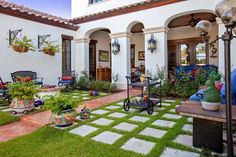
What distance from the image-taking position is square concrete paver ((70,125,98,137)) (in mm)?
2785

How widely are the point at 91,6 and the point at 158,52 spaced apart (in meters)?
4.60

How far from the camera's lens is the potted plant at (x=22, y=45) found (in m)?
6.07

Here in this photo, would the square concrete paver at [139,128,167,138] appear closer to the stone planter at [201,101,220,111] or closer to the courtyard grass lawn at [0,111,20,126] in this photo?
the stone planter at [201,101,220,111]

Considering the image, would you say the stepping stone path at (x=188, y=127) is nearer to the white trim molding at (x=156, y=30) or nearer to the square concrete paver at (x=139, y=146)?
the square concrete paver at (x=139, y=146)

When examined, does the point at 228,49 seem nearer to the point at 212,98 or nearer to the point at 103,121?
the point at 212,98

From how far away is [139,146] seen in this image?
2334 millimetres

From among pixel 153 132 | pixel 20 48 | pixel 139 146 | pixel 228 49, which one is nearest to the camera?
pixel 228 49

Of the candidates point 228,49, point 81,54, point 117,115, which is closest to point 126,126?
point 117,115

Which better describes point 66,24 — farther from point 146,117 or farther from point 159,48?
point 146,117

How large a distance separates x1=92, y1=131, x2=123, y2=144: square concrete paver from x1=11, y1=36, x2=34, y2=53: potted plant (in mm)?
4985

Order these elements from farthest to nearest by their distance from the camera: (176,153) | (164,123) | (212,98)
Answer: (164,123) → (176,153) → (212,98)

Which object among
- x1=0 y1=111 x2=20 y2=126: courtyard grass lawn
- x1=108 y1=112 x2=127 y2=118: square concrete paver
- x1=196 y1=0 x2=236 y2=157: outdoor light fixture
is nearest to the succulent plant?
x1=196 y1=0 x2=236 y2=157: outdoor light fixture

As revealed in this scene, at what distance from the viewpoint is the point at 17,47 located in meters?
6.08

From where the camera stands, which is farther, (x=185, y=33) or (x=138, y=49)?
(x=138, y=49)
